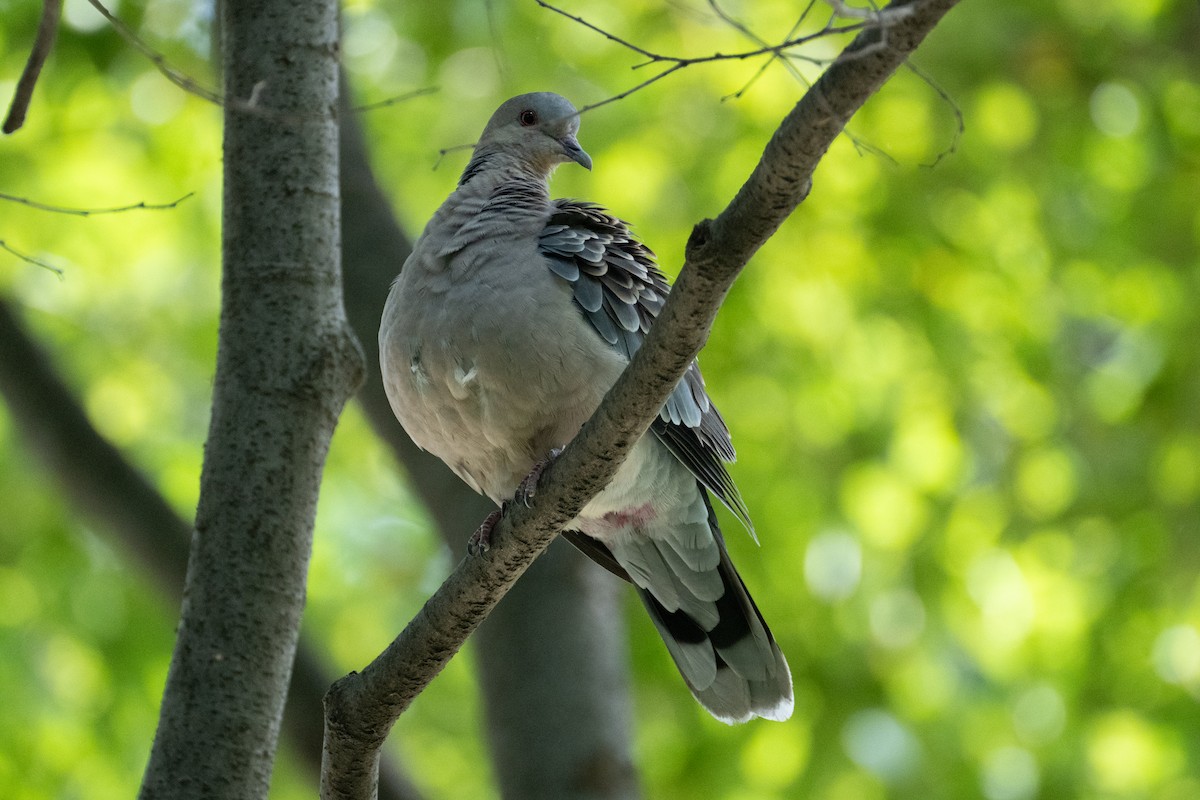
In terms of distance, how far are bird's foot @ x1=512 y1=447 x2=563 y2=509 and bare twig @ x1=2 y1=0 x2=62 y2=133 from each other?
969 millimetres

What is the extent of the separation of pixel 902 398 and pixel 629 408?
2.96 meters

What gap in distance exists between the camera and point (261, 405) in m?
2.43

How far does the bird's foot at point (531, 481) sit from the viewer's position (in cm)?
221

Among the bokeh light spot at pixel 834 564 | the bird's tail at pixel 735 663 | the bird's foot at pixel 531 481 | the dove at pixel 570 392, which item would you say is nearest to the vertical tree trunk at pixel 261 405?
the dove at pixel 570 392

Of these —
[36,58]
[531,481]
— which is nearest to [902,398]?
[531,481]

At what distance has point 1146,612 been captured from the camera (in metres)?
4.30

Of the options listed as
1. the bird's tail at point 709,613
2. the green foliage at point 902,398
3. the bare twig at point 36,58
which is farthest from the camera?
the green foliage at point 902,398

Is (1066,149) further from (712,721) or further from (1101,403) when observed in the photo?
(712,721)

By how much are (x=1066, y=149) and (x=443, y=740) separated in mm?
3631

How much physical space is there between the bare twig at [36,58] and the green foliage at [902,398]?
8.67ft

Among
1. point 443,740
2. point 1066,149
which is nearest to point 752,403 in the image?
point 1066,149

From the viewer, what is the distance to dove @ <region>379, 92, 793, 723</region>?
2590mm

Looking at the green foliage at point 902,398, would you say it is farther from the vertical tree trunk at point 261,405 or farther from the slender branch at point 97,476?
the vertical tree trunk at point 261,405

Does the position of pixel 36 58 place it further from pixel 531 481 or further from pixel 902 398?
pixel 902 398
